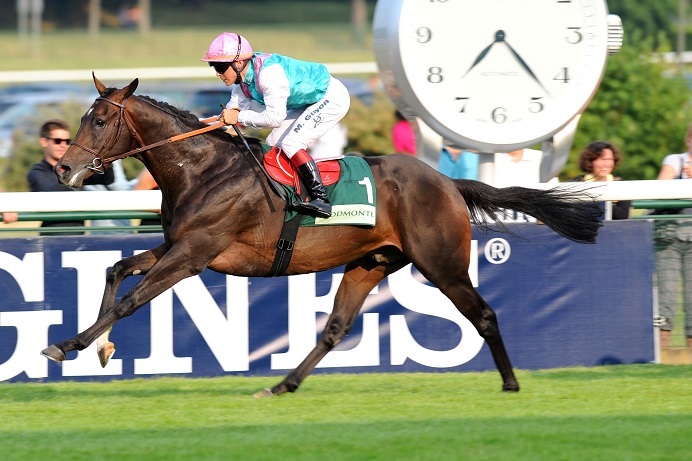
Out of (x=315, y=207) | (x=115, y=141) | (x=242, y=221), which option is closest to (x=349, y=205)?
(x=315, y=207)

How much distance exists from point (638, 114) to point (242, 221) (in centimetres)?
1111

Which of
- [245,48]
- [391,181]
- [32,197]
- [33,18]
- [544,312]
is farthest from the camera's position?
[33,18]

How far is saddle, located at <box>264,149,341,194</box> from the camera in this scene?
6.33 m

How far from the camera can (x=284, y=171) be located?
20.8ft

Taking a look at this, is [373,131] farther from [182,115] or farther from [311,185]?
[311,185]

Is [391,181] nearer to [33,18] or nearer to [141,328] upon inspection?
[141,328]

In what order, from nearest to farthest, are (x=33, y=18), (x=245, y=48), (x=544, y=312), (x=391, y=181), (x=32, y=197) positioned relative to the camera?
(x=245, y=48)
(x=391, y=181)
(x=32, y=197)
(x=544, y=312)
(x=33, y=18)

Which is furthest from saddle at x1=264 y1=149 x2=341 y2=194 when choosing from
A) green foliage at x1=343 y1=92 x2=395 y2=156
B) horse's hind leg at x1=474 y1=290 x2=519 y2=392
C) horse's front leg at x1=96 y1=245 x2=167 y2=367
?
green foliage at x1=343 y1=92 x2=395 y2=156

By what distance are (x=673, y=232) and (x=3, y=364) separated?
439 centimetres

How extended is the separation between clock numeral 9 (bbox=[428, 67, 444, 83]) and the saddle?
3.93 feet

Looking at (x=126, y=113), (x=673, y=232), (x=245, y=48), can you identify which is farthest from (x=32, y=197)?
(x=673, y=232)

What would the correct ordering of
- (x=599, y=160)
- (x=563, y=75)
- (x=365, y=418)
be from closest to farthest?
(x=365, y=418)
(x=563, y=75)
(x=599, y=160)

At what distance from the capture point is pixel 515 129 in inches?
295

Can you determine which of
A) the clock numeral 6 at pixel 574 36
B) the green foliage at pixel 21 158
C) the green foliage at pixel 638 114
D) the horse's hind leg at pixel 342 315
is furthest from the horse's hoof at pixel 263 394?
the green foliage at pixel 638 114
